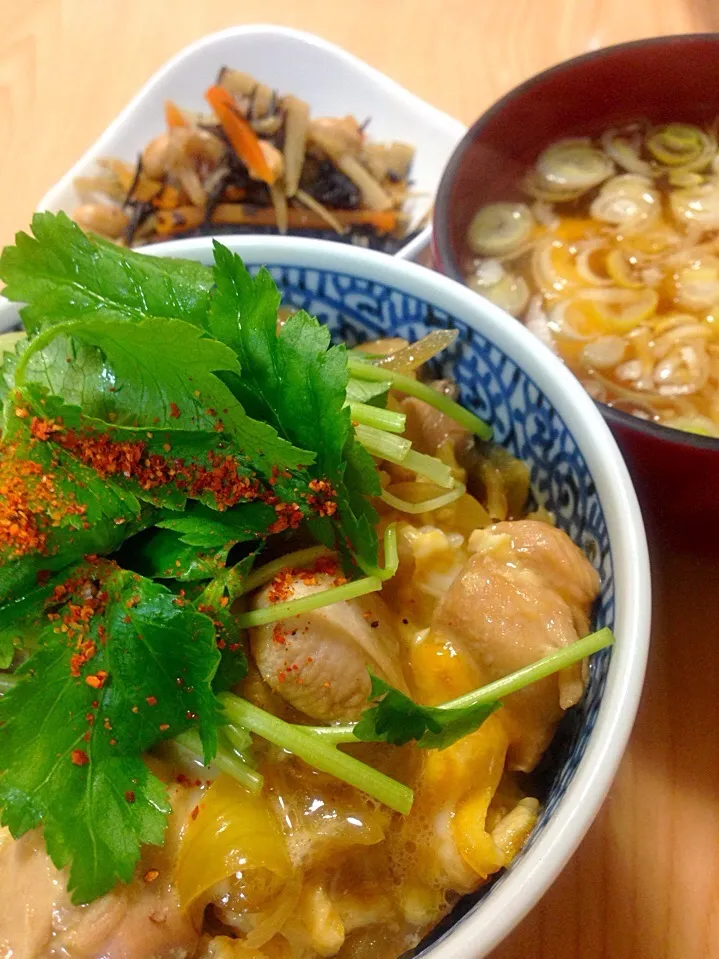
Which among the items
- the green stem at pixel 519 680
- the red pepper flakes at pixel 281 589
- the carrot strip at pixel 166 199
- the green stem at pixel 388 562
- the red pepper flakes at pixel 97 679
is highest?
the carrot strip at pixel 166 199

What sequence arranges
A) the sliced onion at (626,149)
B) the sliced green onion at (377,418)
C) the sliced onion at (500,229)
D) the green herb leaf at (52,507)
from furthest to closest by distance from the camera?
the sliced onion at (626,149) → the sliced onion at (500,229) → the sliced green onion at (377,418) → the green herb leaf at (52,507)

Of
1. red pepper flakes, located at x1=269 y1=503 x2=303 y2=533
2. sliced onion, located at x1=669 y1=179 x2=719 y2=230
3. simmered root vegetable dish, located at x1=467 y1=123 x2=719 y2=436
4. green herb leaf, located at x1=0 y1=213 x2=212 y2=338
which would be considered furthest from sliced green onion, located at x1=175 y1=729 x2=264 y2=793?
sliced onion, located at x1=669 y1=179 x2=719 y2=230

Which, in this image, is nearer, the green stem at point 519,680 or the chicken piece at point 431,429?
the green stem at point 519,680

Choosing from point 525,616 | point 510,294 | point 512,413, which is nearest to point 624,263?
point 510,294

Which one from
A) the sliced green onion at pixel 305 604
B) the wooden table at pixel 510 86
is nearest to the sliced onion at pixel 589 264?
the wooden table at pixel 510 86

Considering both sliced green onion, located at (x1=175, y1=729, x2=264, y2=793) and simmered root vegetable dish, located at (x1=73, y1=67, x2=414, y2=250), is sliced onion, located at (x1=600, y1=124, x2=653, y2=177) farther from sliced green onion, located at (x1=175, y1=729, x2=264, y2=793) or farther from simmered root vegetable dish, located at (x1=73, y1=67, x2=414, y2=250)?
sliced green onion, located at (x1=175, y1=729, x2=264, y2=793)

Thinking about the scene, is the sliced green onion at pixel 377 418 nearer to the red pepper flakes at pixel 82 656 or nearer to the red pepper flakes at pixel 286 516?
the red pepper flakes at pixel 286 516

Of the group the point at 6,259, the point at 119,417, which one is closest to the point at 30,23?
the point at 6,259

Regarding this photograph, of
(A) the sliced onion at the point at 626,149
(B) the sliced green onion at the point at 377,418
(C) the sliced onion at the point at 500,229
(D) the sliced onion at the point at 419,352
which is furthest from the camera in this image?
(A) the sliced onion at the point at 626,149
